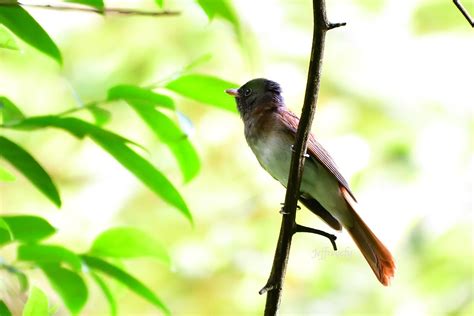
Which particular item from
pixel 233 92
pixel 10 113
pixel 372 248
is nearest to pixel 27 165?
pixel 10 113

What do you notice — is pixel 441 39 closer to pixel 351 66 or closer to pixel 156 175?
pixel 351 66

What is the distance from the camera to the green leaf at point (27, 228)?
151 cm

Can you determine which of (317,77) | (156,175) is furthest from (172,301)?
(317,77)

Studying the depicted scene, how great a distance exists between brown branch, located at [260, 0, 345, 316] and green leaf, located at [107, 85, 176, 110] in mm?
342

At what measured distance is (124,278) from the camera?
1654 millimetres

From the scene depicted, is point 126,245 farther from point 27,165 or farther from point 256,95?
point 256,95

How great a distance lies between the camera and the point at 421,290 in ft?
14.8

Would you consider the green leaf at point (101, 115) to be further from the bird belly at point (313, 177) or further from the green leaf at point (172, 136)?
the bird belly at point (313, 177)

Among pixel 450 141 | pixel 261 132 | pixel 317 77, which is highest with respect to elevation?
pixel 450 141

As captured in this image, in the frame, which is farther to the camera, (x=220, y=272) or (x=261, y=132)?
(x=220, y=272)

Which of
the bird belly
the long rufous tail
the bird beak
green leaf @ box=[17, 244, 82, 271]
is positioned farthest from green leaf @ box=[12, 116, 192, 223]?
the bird beak

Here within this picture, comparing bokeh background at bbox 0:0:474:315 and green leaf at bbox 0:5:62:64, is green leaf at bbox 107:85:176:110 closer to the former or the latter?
green leaf at bbox 0:5:62:64

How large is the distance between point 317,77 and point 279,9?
3788mm

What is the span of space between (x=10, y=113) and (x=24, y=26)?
21 centimetres
